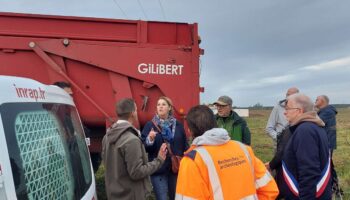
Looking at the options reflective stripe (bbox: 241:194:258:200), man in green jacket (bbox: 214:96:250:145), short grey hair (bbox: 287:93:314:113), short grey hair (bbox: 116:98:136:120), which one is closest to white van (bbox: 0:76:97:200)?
short grey hair (bbox: 116:98:136:120)

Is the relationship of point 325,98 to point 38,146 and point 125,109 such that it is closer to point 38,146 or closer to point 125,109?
point 125,109

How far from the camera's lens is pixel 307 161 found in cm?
322

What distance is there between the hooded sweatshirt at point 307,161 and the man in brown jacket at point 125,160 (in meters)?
1.22

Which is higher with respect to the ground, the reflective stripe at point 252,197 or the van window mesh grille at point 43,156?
the van window mesh grille at point 43,156

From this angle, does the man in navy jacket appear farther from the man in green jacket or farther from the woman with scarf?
the man in green jacket

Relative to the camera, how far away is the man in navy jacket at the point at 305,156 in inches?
127

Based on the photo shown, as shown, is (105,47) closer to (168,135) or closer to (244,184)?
(168,135)

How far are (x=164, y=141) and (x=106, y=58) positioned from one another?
1.55m

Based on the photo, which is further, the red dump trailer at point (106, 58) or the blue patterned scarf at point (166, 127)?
the red dump trailer at point (106, 58)

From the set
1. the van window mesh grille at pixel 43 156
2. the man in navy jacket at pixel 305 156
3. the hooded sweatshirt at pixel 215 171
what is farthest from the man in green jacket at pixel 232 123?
the van window mesh grille at pixel 43 156

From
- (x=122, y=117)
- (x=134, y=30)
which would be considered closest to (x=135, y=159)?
(x=122, y=117)

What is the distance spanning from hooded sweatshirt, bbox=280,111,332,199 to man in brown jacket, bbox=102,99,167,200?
1.22 m

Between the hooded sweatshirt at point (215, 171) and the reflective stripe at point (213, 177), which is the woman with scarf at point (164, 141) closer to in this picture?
the hooded sweatshirt at point (215, 171)

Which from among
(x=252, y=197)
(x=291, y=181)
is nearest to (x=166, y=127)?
(x=291, y=181)
